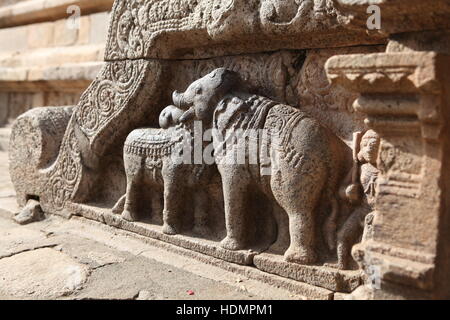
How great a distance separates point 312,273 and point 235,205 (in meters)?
0.50

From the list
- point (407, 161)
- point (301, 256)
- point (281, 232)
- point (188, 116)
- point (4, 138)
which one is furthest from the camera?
point (4, 138)

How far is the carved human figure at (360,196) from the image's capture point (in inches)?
75.5

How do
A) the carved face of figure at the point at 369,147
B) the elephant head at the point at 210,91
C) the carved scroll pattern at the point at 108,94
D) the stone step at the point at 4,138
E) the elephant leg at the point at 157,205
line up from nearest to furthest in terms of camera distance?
the carved face of figure at the point at 369,147 → the elephant head at the point at 210,91 → the elephant leg at the point at 157,205 → the carved scroll pattern at the point at 108,94 → the stone step at the point at 4,138

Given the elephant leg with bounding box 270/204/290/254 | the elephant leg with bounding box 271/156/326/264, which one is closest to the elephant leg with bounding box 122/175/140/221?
the elephant leg with bounding box 270/204/290/254

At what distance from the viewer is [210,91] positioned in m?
2.36

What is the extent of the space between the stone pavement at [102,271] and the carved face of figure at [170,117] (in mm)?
701

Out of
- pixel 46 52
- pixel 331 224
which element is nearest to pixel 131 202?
pixel 331 224

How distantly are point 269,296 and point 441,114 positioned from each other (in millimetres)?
1075

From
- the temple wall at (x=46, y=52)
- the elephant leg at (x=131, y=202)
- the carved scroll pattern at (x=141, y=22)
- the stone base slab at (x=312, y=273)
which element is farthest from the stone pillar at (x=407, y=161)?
the temple wall at (x=46, y=52)

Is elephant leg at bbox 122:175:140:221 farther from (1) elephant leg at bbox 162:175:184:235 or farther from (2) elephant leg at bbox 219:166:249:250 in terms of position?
(2) elephant leg at bbox 219:166:249:250

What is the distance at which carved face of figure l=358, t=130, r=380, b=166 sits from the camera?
190 cm

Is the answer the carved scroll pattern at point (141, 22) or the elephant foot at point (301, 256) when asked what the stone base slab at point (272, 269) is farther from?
the carved scroll pattern at point (141, 22)

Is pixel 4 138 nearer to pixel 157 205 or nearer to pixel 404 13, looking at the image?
pixel 157 205
